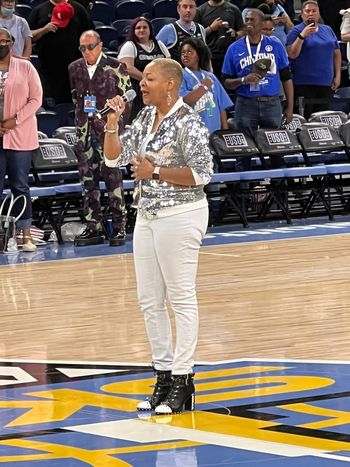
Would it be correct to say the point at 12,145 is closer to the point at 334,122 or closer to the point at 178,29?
the point at 178,29

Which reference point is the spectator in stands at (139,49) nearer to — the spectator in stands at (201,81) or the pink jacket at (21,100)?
the spectator in stands at (201,81)

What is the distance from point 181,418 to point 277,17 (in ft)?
35.7

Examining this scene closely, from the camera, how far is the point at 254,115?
14.3m

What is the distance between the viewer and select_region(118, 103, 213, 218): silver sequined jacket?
567 cm

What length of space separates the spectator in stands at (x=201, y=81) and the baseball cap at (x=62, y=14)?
1706 millimetres

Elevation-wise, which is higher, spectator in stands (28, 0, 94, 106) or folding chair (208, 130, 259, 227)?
spectator in stands (28, 0, 94, 106)

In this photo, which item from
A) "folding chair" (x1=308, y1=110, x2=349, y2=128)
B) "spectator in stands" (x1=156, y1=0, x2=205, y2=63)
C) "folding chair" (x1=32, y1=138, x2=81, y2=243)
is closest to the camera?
"folding chair" (x1=32, y1=138, x2=81, y2=243)

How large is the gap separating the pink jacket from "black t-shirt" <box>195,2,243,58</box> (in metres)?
3.69

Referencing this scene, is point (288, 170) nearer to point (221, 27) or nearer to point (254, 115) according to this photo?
point (254, 115)

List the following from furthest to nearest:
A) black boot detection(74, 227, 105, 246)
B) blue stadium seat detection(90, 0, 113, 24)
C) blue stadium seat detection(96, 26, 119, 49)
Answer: blue stadium seat detection(90, 0, 113, 24) → blue stadium seat detection(96, 26, 119, 49) → black boot detection(74, 227, 105, 246)

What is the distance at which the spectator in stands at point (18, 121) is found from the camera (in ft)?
39.9

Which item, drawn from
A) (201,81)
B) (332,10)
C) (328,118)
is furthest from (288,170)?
(332,10)

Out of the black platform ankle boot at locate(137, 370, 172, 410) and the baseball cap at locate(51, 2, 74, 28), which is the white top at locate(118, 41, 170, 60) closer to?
the baseball cap at locate(51, 2, 74, 28)

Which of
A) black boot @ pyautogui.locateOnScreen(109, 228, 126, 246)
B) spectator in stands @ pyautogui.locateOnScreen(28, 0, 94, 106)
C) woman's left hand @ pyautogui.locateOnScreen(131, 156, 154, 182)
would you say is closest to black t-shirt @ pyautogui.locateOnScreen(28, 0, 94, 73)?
spectator in stands @ pyautogui.locateOnScreen(28, 0, 94, 106)
